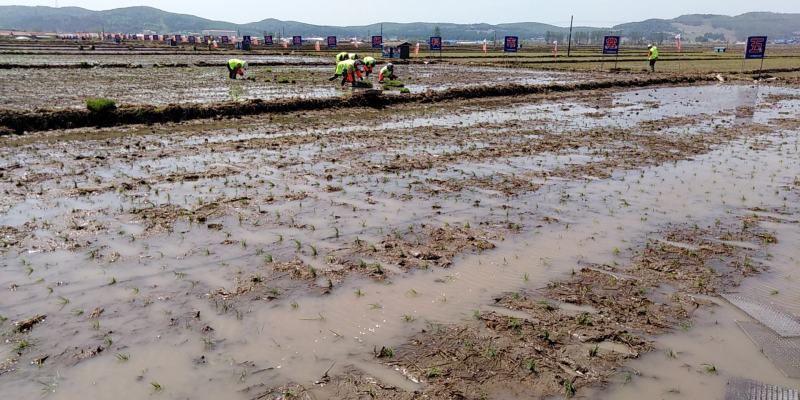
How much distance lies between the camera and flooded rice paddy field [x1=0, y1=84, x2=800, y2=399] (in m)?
4.04

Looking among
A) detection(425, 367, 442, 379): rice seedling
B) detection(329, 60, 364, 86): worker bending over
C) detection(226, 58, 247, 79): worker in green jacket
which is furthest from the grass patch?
detection(425, 367, 442, 379): rice seedling

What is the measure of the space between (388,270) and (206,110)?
11.5 meters

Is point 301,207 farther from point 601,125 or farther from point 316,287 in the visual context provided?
point 601,125

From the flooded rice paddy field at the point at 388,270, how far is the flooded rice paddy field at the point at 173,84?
6.49m

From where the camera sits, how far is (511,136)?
1354cm

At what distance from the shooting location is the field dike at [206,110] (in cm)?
1305

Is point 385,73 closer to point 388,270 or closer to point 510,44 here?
point 388,270

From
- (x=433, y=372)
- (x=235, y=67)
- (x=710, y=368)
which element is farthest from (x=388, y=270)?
(x=235, y=67)

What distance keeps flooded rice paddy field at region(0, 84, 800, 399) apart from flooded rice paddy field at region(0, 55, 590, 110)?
255 inches

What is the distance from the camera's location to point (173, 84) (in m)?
22.5

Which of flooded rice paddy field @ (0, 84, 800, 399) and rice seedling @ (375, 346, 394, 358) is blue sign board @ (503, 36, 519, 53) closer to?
flooded rice paddy field @ (0, 84, 800, 399)

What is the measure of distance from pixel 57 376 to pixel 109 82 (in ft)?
71.8

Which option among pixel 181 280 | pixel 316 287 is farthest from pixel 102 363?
pixel 316 287

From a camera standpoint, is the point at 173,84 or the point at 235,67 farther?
the point at 235,67
